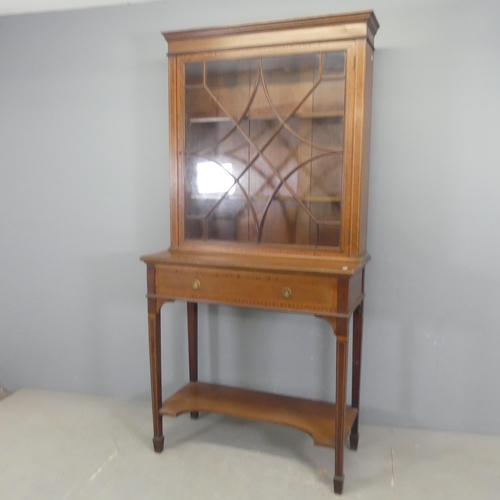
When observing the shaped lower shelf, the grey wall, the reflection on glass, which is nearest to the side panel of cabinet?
the grey wall

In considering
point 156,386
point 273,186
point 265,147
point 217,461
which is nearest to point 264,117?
point 265,147

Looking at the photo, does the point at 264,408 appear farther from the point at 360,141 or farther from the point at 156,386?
the point at 360,141

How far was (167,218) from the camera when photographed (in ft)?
7.64

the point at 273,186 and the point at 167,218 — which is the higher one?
the point at 273,186

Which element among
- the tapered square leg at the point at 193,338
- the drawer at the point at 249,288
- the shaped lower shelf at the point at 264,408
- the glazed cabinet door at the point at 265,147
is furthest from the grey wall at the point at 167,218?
the drawer at the point at 249,288

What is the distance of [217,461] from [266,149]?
1.30m

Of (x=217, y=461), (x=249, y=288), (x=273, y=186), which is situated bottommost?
(x=217, y=461)

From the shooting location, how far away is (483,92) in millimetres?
1920

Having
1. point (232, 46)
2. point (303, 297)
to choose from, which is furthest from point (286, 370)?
point (232, 46)

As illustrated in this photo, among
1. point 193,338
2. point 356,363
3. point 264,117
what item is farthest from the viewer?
point 193,338

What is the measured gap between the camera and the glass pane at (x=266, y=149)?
183cm

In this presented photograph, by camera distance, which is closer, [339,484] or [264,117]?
[339,484]

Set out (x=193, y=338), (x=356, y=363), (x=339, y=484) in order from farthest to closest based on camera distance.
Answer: (x=193, y=338) < (x=356, y=363) < (x=339, y=484)

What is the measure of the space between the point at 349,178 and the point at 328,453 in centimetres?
115
